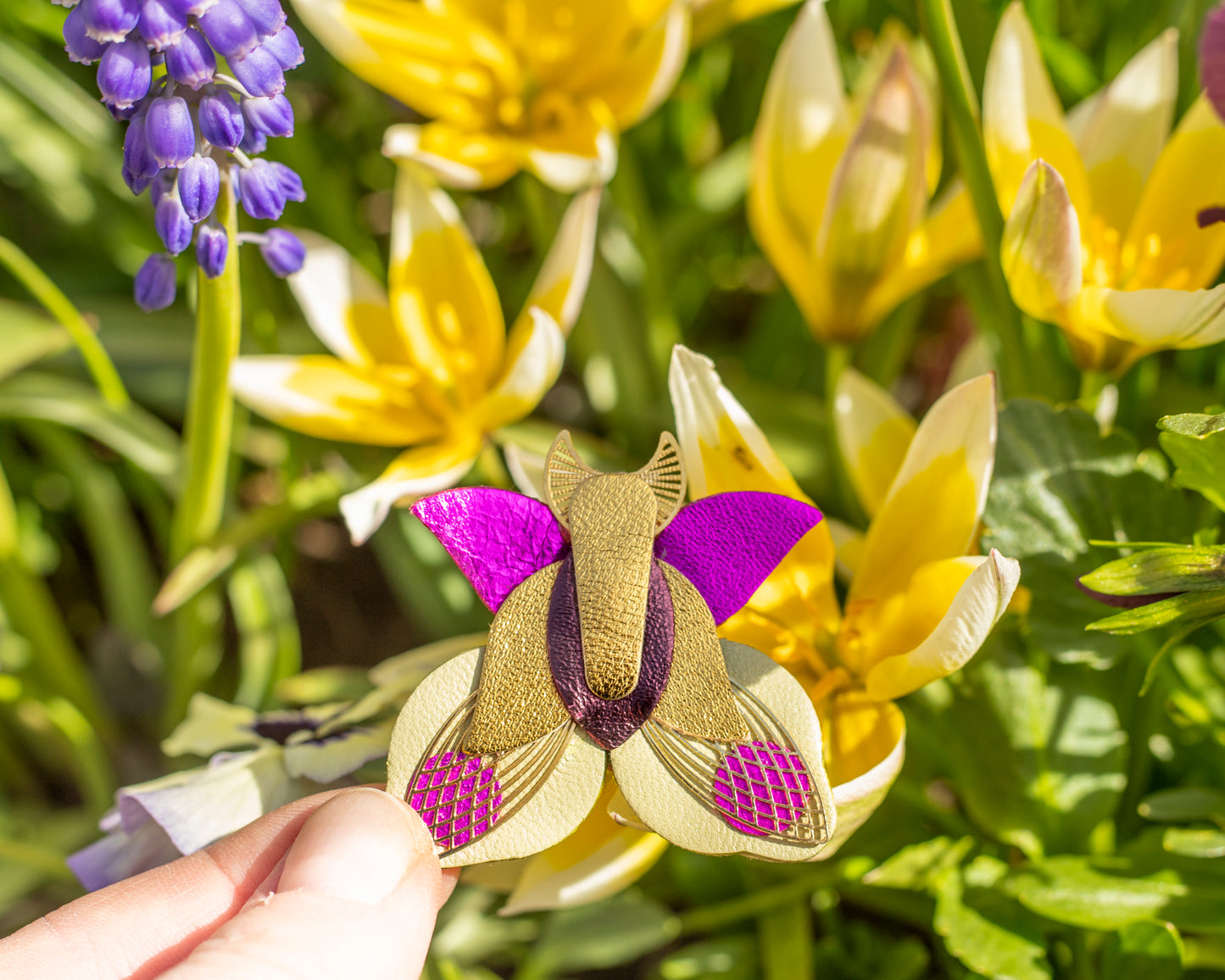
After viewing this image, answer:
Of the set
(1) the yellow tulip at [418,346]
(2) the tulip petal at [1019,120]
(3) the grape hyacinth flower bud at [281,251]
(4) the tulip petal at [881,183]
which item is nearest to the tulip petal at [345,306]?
(1) the yellow tulip at [418,346]

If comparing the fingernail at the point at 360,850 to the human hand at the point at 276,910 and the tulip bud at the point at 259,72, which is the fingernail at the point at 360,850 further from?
the tulip bud at the point at 259,72

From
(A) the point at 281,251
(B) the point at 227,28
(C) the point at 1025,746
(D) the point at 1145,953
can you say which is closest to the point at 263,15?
(B) the point at 227,28

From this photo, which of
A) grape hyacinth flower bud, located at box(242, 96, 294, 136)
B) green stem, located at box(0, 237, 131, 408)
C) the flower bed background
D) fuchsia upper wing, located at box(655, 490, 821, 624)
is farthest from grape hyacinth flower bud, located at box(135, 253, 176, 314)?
fuchsia upper wing, located at box(655, 490, 821, 624)

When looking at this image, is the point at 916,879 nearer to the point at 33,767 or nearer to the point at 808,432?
the point at 808,432

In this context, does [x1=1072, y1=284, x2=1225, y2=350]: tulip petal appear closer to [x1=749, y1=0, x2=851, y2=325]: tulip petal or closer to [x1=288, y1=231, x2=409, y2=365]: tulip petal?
[x1=749, y1=0, x2=851, y2=325]: tulip petal

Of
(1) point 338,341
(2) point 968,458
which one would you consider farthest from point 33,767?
(2) point 968,458

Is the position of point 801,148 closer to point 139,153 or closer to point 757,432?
point 757,432

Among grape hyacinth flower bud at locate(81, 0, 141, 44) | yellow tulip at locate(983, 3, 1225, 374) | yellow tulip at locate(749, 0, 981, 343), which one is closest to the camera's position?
grape hyacinth flower bud at locate(81, 0, 141, 44)
